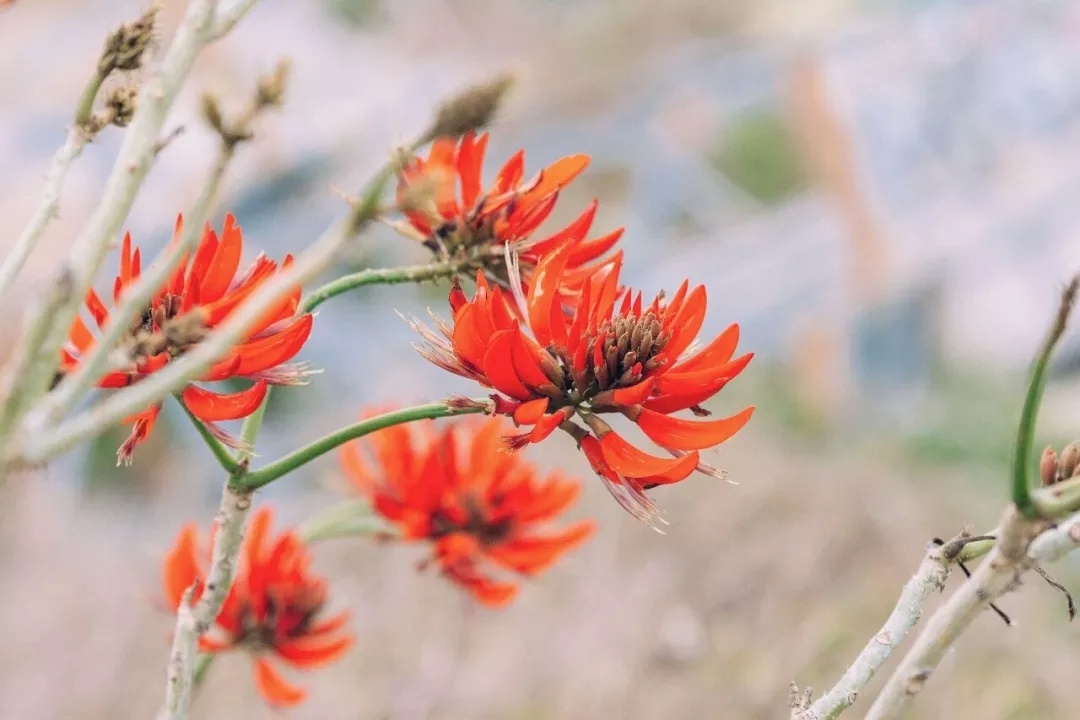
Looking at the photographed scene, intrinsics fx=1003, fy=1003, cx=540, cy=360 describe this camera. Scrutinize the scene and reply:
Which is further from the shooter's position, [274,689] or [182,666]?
[274,689]

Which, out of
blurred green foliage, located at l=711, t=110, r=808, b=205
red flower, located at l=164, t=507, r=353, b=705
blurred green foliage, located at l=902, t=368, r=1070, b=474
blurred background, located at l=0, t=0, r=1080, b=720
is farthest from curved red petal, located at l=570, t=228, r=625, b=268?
blurred green foliage, located at l=711, t=110, r=808, b=205

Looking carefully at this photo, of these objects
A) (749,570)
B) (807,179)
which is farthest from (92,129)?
(807,179)

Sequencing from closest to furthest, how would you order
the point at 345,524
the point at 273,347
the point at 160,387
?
the point at 160,387 → the point at 273,347 → the point at 345,524

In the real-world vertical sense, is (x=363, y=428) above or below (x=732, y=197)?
below

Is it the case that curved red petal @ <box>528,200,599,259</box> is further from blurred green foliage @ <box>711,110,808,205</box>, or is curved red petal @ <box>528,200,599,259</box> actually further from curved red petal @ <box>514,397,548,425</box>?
blurred green foliage @ <box>711,110,808,205</box>

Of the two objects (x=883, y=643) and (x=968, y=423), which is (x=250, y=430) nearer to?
(x=883, y=643)

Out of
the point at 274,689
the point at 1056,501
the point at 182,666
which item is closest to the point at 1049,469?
the point at 1056,501

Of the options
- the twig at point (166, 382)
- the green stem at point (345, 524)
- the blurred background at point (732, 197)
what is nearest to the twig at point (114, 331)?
the twig at point (166, 382)
